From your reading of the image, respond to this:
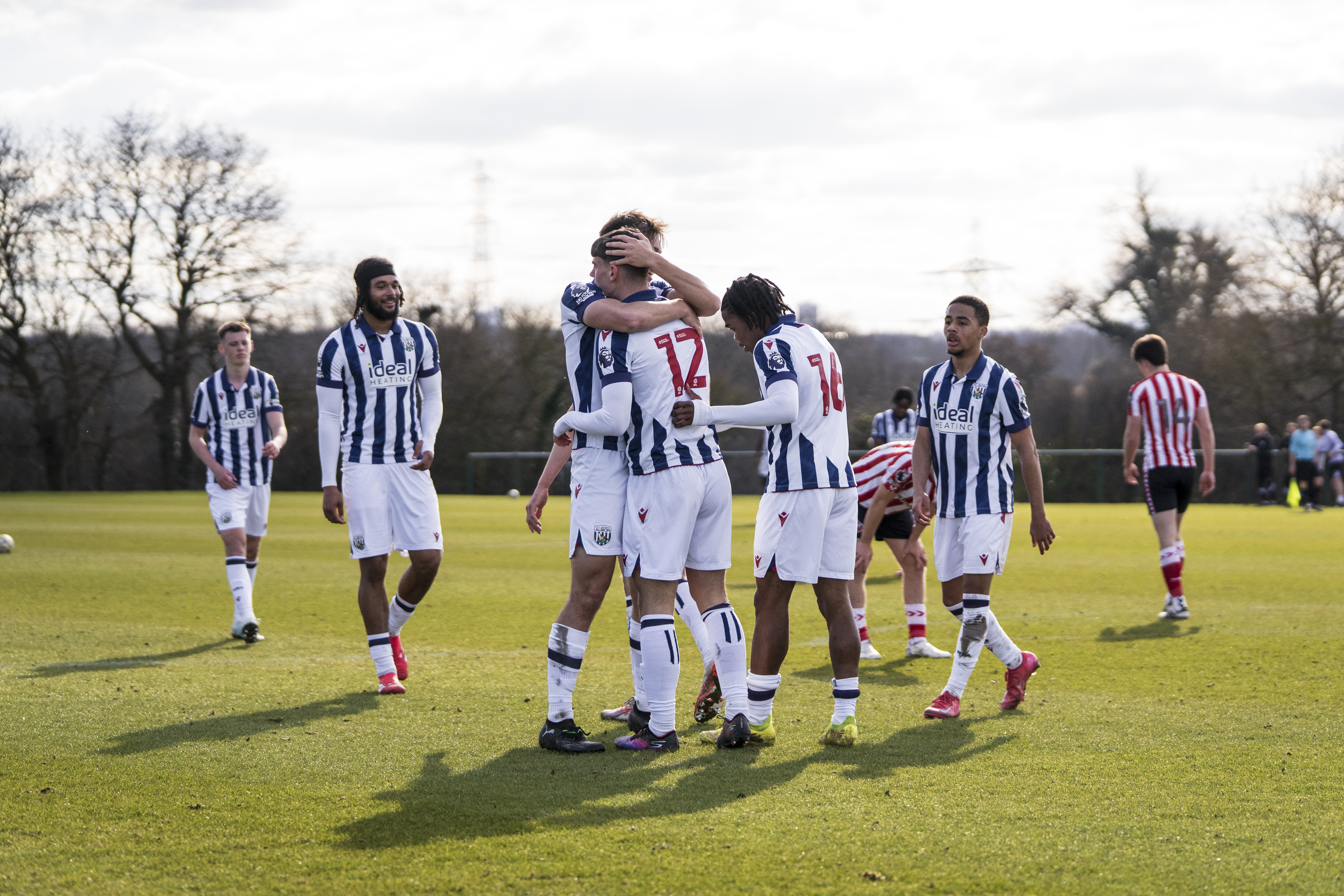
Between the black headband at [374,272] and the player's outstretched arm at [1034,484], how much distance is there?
129 inches

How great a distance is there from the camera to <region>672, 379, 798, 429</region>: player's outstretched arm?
485cm

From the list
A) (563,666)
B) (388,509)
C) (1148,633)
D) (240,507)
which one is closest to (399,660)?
(388,509)

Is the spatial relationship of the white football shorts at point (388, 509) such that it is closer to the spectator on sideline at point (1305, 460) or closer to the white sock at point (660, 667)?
the white sock at point (660, 667)

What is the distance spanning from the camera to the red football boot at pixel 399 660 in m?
6.86

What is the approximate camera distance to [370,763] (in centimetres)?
493

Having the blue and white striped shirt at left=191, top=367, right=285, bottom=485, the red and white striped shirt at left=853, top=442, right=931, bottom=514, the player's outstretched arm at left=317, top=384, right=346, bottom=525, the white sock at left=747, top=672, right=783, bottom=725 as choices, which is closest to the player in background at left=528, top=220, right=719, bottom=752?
the white sock at left=747, top=672, right=783, bottom=725

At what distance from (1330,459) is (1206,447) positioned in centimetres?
2388

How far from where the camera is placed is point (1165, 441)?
10.2m

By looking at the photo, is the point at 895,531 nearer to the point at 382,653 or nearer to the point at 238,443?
the point at 382,653

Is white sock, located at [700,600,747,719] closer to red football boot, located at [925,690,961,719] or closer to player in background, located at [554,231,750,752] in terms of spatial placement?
player in background, located at [554,231,750,752]

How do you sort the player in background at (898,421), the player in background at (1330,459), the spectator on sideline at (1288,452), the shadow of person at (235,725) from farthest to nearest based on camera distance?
the spectator on sideline at (1288,452) → the player in background at (1330,459) → the player in background at (898,421) → the shadow of person at (235,725)

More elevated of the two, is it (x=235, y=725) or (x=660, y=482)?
(x=660, y=482)

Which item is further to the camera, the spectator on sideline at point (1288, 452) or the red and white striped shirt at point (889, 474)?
the spectator on sideline at point (1288, 452)

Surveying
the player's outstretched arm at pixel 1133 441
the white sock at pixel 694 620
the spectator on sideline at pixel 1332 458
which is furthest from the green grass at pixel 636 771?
the spectator on sideline at pixel 1332 458
